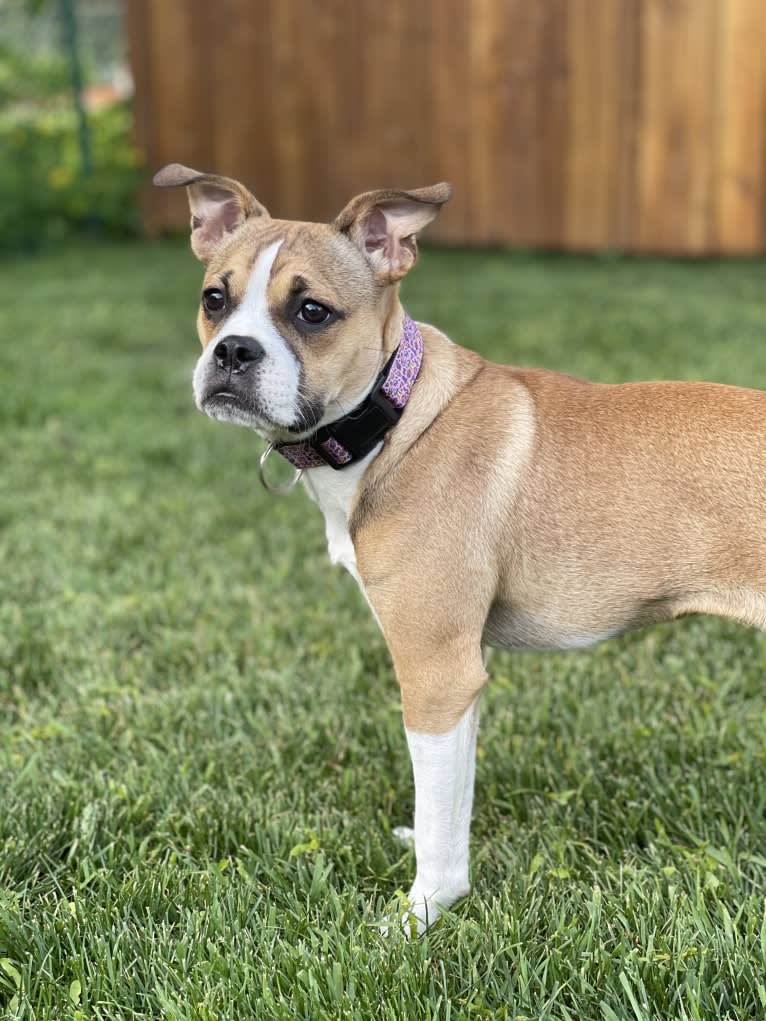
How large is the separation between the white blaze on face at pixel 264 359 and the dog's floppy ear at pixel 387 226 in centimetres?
28

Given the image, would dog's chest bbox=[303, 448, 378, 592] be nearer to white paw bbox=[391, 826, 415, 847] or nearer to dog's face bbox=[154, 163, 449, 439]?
dog's face bbox=[154, 163, 449, 439]

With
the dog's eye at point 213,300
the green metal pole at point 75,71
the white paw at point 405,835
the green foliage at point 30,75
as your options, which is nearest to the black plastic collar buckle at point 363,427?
the dog's eye at point 213,300

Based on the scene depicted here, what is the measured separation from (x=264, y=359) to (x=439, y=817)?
1209mm

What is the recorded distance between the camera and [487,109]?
11.4 meters

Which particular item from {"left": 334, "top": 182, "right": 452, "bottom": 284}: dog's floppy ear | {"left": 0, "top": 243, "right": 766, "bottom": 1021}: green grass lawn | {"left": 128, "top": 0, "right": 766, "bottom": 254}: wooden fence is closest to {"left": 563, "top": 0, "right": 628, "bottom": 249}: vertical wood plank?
{"left": 128, "top": 0, "right": 766, "bottom": 254}: wooden fence

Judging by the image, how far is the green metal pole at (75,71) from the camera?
41.6ft

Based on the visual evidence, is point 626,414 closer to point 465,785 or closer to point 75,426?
point 465,785

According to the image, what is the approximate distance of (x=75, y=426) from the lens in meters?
6.70

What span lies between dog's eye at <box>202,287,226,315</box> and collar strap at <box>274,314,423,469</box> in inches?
16.3

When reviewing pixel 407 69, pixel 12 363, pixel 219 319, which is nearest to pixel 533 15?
pixel 407 69

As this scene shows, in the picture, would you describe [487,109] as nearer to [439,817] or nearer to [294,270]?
[294,270]

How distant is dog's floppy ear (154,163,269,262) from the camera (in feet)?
10.3

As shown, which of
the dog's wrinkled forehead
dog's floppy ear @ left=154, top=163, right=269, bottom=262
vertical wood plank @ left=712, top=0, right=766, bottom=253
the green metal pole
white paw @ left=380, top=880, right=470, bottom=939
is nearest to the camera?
white paw @ left=380, top=880, right=470, bottom=939

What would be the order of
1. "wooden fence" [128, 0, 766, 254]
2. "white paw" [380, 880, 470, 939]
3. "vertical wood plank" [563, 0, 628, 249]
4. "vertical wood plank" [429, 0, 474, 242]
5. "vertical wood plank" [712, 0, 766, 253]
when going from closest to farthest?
"white paw" [380, 880, 470, 939] → "vertical wood plank" [712, 0, 766, 253] → "wooden fence" [128, 0, 766, 254] → "vertical wood plank" [563, 0, 628, 249] → "vertical wood plank" [429, 0, 474, 242]
